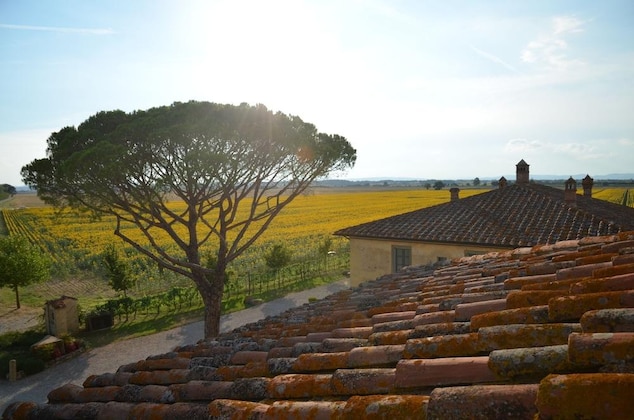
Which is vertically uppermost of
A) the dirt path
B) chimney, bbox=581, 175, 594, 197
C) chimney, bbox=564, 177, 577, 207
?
chimney, bbox=581, 175, 594, 197

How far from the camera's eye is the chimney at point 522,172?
21094 millimetres

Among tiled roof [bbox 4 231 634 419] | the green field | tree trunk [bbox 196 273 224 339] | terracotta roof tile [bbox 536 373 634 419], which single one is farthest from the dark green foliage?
terracotta roof tile [bbox 536 373 634 419]

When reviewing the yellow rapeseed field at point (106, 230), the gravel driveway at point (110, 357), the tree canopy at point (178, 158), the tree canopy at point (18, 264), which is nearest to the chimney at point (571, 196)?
the tree canopy at point (178, 158)

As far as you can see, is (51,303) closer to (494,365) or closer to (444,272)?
(444,272)

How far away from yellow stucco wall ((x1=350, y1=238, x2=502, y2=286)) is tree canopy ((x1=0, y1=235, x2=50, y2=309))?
15.4 meters

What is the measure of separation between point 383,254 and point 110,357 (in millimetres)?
11046

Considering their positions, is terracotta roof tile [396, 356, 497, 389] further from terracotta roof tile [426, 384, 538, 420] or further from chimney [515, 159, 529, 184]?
chimney [515, 159, 529, 184]

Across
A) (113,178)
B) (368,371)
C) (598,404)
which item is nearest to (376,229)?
(113,178)

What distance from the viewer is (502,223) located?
1514 centimetres

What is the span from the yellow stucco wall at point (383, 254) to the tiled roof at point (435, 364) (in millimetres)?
8831

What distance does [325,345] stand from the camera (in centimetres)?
402

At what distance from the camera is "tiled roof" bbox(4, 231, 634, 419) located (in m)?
1.85

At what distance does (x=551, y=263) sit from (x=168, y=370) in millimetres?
4810

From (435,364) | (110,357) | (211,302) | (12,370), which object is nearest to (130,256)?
(110,357)
